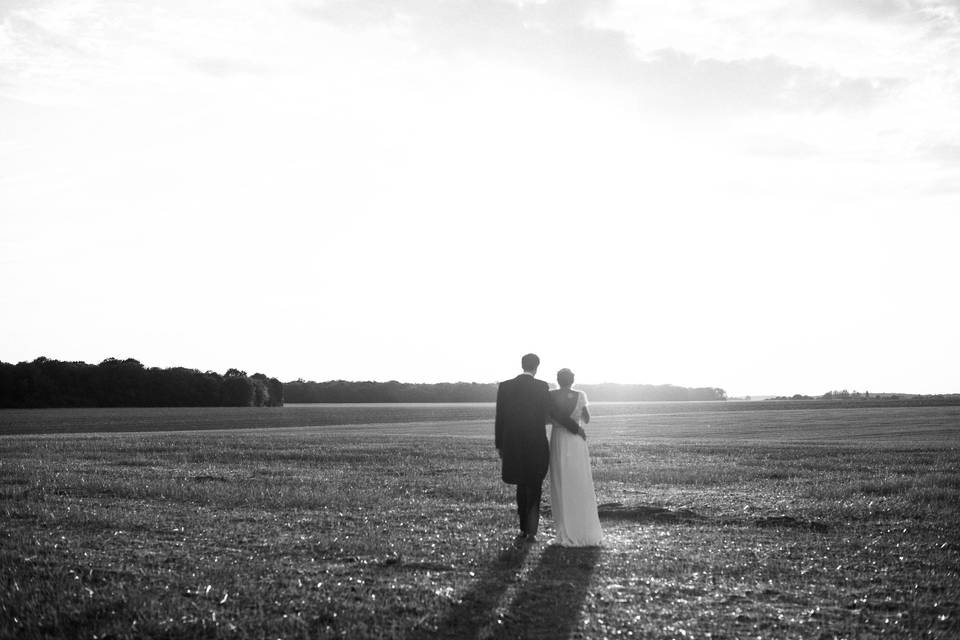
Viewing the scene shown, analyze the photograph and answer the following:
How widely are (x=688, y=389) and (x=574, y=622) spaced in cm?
18971

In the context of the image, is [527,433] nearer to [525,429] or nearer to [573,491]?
[525,429]

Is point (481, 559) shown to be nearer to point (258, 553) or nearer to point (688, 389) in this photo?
point (258, 553)

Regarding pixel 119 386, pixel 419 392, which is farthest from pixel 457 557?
pixel 419 392

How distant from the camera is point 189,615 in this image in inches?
379

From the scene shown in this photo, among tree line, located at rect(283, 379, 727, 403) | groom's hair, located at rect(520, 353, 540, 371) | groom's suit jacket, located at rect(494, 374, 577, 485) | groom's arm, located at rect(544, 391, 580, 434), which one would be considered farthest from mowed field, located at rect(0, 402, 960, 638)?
tree line, located at rect(283, 379, 727, 403)

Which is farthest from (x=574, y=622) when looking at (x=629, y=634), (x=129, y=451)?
(x=129, y=451)

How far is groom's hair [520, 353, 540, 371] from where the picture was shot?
1422 cm

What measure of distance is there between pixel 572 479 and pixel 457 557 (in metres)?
2.19

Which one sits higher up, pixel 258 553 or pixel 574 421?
pixel 574 421

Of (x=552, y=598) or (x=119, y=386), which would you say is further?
(x=119, y=386)

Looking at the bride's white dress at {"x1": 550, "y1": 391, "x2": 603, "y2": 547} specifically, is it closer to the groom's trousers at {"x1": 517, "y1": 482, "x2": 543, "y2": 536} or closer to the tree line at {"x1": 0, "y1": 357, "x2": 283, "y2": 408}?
the groom's trousers at {"x1": 517, "y1": 482, "x2": 543, "y2": 536}

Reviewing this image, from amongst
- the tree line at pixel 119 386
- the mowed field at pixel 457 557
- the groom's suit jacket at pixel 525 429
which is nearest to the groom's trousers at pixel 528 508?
the groom's suit jacket at pixel 525 429

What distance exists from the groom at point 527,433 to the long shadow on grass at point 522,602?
153cm

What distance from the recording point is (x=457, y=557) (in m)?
12.8
